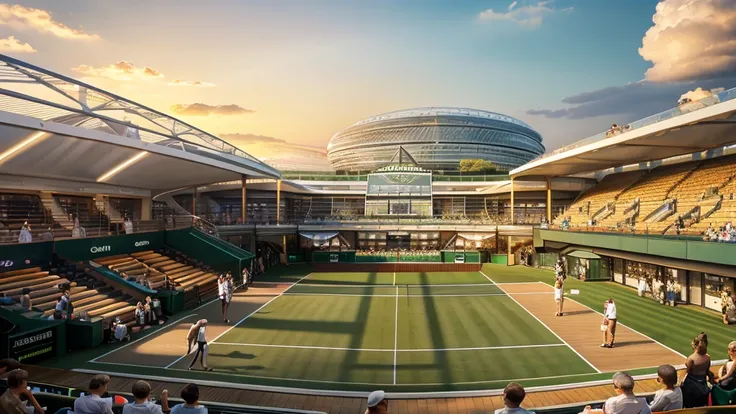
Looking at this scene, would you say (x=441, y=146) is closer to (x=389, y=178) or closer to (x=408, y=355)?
(x=389, y=178)

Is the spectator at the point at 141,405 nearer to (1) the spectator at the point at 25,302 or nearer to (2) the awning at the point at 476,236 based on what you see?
(1) the spectator at the point at 25,302

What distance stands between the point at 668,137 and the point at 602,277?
34.4 feet

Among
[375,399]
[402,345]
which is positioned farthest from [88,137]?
[375,399]

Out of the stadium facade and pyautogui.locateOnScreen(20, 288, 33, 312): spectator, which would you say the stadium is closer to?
pyautogui.locateOnScreen(20, 288, 33, 312): spectator

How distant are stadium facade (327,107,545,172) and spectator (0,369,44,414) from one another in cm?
8146

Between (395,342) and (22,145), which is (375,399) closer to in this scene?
(395,342)

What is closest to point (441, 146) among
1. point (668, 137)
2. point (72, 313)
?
point (668, 137)

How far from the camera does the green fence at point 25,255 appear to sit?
1659 cm

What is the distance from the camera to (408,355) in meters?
13.9

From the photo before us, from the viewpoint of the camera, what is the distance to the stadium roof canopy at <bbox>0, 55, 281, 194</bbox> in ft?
54.2

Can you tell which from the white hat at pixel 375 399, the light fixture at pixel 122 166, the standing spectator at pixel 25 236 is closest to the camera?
the white hat at pixel 375 399

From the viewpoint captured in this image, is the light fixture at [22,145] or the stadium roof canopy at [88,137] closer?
the stadium roof canopy at [88,137]

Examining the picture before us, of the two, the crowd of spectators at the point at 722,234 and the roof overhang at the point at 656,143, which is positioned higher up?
the roof overhang at the point at 656,143

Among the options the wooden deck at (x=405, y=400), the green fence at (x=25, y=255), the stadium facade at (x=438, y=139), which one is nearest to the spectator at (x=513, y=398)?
the wooden deck at (x=405, y=400)
